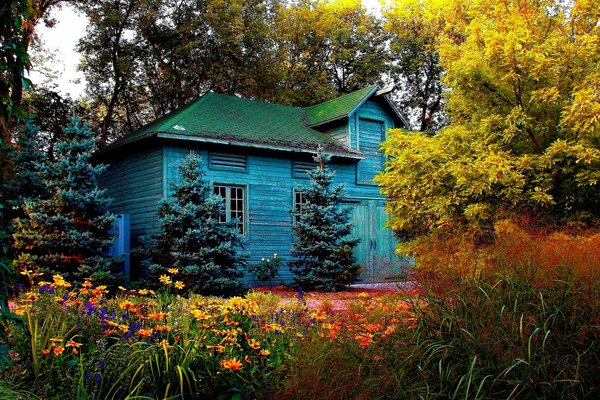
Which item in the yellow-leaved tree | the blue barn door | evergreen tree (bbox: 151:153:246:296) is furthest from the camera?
the blue barn door

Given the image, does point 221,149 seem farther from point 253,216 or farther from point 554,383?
point 554,383

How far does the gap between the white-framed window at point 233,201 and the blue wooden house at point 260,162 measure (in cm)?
3

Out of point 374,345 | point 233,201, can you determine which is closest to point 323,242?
point 233,201

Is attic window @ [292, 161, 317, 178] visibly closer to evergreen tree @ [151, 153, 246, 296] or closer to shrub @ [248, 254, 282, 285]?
shrub @ [248, 254, 282, 285]

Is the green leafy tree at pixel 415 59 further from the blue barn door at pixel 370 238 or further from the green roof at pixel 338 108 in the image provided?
the blue barn door at pixel 370 238

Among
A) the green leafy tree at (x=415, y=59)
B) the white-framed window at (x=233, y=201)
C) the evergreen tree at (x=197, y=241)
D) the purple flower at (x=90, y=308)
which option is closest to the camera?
the purple flower at (x=90, y=308)

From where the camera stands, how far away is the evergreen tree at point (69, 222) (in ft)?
39.3

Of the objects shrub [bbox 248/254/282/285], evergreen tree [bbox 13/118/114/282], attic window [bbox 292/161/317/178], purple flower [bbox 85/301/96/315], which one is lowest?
shrub [bbox 248/254/282/285]

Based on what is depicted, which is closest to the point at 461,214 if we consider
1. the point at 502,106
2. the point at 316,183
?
the point at 502,106

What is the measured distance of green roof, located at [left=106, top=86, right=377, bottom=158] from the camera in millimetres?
15195

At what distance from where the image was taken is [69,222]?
12.1 m

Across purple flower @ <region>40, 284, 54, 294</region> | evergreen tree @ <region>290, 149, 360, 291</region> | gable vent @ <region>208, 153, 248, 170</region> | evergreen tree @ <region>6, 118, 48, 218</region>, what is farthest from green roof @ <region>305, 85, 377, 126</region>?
purple flower @ <region>40, 284, 54, 294</region>

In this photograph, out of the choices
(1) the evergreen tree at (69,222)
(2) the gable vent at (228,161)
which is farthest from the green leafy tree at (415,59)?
(1) the evergreen tree at (69,222)

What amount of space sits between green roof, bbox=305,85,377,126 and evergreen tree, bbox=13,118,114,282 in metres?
8.38
